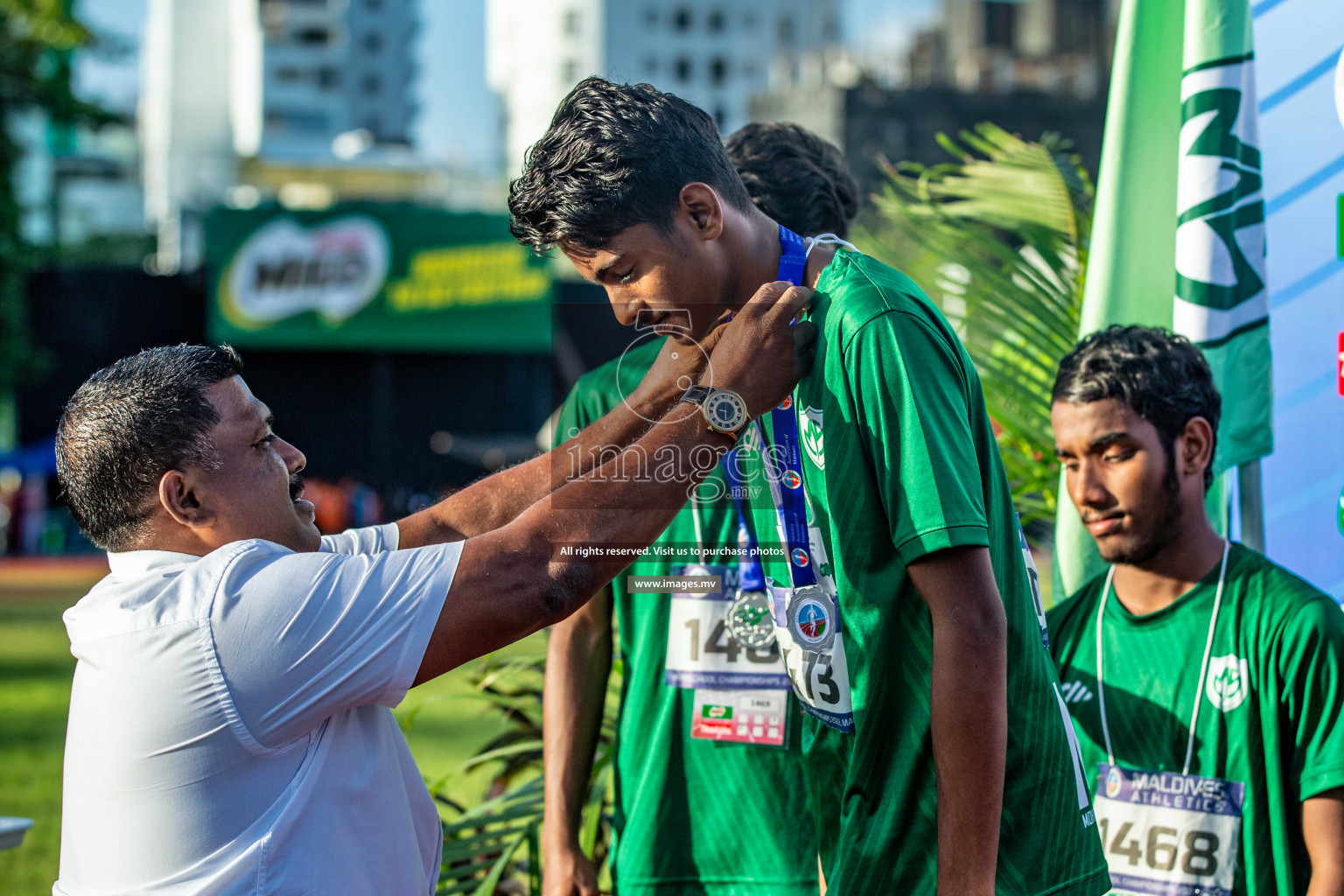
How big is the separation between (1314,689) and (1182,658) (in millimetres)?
230

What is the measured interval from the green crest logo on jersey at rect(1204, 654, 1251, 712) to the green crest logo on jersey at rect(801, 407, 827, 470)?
3.42ft

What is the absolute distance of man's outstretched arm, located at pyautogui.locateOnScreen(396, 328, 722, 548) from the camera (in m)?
2.07

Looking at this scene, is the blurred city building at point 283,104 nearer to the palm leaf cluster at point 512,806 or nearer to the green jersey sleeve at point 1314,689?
the palm leaf cluster at point 512,806

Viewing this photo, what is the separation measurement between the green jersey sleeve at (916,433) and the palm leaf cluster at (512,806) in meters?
1.57

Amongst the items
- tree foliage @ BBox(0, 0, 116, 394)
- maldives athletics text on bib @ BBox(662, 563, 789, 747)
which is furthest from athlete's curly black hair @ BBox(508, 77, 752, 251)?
tree foliage @ BBox(0, 0, 116, 394)

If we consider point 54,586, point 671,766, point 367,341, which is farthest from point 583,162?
point 367,341

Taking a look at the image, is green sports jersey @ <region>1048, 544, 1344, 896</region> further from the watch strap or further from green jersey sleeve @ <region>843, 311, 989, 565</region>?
the watch strap

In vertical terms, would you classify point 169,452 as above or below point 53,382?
below

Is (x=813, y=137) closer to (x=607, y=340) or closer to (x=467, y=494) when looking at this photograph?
(x=607, y=340)

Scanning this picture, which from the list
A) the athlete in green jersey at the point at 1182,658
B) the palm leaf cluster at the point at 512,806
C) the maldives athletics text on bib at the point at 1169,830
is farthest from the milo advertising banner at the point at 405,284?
the maldives athletics text on bib at the point at 1169,830

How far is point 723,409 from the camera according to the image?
1.62m

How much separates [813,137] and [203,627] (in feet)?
5.46

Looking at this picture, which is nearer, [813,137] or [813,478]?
[813,478]

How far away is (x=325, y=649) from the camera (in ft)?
5.53
